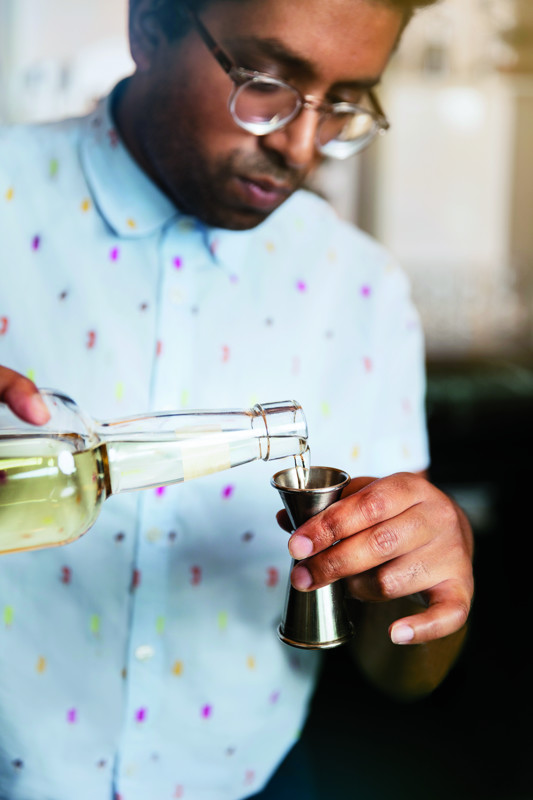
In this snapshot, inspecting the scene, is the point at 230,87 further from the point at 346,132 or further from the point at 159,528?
the point at 159,528

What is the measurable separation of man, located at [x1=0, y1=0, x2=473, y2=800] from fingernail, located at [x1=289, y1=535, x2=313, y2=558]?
0.21 m

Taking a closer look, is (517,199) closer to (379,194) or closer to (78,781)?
(379,194)

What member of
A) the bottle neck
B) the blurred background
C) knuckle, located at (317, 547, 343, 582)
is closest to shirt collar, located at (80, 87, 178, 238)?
the bottle neck

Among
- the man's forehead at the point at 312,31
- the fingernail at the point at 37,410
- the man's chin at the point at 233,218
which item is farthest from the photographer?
→ the man's chin at the point at 233,218

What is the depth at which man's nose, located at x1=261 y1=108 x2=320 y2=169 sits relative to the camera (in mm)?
687

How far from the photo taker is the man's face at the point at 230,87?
2.08ft

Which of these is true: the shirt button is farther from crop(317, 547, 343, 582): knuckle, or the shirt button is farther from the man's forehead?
the man's forehead

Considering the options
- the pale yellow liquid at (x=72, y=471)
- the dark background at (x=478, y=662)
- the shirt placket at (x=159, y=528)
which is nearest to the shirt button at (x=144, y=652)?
the shirt placket at (x=159, y=528)

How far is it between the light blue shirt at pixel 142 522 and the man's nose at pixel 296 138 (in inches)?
4.7

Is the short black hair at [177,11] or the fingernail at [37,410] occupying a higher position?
the short black hair at [177,11]

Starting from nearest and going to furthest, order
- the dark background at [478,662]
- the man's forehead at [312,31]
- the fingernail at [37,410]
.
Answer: the fingernail at [37,410]
the man's forehead at [312,31]
the dark background at [478,662]

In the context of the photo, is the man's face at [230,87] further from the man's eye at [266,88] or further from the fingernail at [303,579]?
the fingernail at [303,579]

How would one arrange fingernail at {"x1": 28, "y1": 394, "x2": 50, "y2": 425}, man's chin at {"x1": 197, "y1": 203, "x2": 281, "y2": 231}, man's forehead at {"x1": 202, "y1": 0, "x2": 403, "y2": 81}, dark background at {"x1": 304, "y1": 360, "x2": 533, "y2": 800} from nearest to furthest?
1. fingernail at {"x1": 28, "y1": 394, "x2": 50, "y2": 425}
2. man's forehead at {"x1": 202, "y1": 0, "x2": 403, "y2": 81}
3. man's chin at {"x1": 197, "y1": 203, "x2": 281, "y2": 231}
4. dark background at {"x1": 304, "y1": 360, "x2": 533, "y2": 800}

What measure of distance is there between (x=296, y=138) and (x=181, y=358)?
236mm
